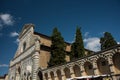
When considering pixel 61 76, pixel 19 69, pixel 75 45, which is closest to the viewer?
pixel 61 76

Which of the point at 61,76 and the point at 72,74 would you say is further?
the point at 61,76

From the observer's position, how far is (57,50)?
93.6 ft

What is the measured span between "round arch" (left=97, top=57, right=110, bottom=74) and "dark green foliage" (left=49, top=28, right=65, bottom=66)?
10.3 metres

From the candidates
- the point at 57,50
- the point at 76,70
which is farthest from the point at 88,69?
the point at 57,50

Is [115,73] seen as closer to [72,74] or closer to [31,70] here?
[72,74]

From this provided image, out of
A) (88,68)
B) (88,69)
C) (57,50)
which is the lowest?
(88,69)

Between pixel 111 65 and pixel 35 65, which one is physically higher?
pixel 35 65

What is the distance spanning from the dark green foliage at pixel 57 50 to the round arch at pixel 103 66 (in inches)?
405

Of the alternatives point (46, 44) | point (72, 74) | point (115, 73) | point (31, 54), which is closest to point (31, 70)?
point (31, 54)

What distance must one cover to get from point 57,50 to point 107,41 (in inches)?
492

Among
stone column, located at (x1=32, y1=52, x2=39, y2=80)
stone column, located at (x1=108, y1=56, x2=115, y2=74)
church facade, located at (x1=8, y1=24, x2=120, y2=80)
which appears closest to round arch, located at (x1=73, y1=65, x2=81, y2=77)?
church facade, located at (x1=8, y1=24, x2=120, y2=80)

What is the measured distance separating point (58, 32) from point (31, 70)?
9.47 meters

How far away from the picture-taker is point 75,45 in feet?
94.6

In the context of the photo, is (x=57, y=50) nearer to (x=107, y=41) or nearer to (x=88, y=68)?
(x=88, y=68)
